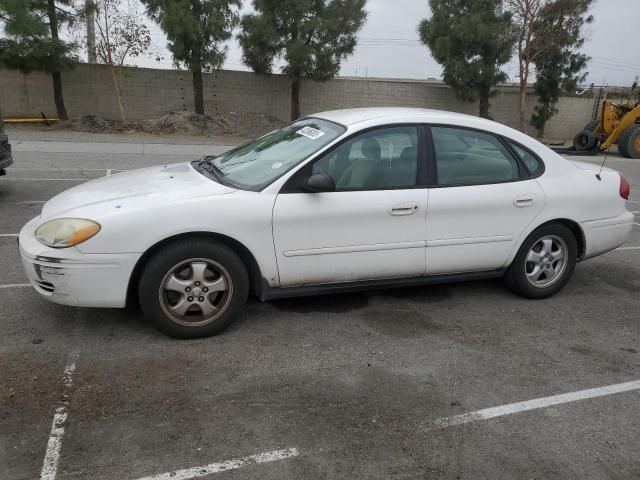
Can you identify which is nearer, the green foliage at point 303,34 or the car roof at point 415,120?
the car roof at point 415,120

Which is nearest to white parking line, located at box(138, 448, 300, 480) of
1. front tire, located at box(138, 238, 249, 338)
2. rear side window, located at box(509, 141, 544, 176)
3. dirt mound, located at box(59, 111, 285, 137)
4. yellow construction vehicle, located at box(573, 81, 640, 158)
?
front tire, located at box(138, 238, 249, 338)

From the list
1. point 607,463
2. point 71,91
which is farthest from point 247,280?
point 71,91

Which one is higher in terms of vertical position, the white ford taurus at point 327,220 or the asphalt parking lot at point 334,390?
the white ford taurus at point 327,220

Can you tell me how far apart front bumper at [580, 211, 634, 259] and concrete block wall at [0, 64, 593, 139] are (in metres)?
21.0

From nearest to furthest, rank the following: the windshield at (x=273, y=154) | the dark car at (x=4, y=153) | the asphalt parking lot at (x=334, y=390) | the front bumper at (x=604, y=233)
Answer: the asphalt parking lot at (x=334, y=390)
the windshield at (x=273, y=154)
the front bumper at (x=604, y=233)
the dark car at (x=4, y=153)

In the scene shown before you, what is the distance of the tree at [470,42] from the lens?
928 inches

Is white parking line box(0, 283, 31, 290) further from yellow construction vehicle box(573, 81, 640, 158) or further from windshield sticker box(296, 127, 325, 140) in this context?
yellow construction vehicle box(573, 81, 640, 158)

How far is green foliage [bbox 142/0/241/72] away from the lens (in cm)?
2027

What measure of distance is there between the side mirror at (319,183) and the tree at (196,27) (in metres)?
18.4

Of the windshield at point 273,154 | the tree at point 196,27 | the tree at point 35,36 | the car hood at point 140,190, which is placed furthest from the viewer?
the tree at point 196,27

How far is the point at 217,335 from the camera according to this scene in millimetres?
3994

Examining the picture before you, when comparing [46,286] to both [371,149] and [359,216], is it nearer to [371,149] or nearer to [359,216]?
[359,216]

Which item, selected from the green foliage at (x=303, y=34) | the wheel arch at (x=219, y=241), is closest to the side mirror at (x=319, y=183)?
the wheel arch at (x=219, y=241)

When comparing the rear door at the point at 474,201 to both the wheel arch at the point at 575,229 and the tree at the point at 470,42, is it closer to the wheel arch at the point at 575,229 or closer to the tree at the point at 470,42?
the wheel arch at the point at 575,229
